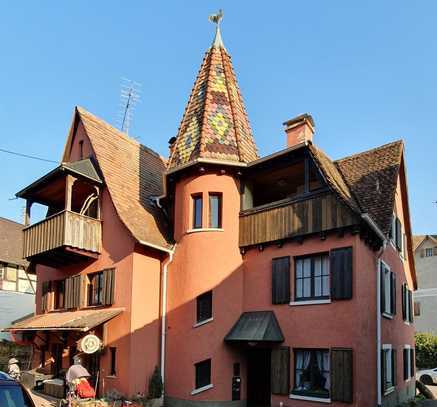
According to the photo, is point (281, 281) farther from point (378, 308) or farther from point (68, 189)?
point (68, 189)

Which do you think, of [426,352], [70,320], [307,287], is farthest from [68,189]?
[426,352]

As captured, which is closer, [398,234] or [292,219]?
[292,219]

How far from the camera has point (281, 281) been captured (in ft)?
53.1

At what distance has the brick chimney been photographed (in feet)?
60.7

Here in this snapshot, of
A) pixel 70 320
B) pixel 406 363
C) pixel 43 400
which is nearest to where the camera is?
pixel 43 400

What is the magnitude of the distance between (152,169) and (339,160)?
8356mm

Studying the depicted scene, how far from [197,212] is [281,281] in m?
3.90

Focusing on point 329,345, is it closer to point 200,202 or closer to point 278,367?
point 278,367

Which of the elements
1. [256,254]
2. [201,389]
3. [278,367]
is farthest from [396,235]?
[201,389]

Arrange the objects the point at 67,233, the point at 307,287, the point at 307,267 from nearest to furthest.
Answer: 1. the point at 307,287
2. the point at 307,267
3. the point at 67,233

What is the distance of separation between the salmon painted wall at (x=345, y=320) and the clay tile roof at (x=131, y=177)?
4.94 m

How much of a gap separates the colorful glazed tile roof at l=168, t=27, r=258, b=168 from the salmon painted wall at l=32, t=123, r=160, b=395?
349 cm

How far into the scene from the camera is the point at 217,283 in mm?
17234

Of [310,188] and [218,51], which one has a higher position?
[218,51]
